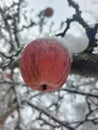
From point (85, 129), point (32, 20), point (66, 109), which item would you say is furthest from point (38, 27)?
point (66, 109)

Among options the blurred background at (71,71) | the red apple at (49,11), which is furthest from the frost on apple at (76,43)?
the red apple at (49,11)

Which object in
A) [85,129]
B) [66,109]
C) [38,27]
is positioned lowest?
[66,109]

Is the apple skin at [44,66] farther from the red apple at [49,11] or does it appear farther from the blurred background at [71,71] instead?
the red apple at [49,11]

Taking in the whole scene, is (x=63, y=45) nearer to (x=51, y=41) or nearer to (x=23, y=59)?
(x=51, y=41)

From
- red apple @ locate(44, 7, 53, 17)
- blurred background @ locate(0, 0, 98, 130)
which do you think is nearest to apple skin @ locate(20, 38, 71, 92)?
blurred background @ locate(0, 0, 98, 130)

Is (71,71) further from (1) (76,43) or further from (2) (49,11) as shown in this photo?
(2) (49,11)

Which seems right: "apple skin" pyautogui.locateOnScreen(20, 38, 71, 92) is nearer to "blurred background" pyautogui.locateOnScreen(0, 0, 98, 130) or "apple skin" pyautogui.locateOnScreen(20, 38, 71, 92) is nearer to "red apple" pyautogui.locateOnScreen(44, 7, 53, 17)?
"blurred background" pyautogui.locateOnScreen(0, 0, 98, 130)
